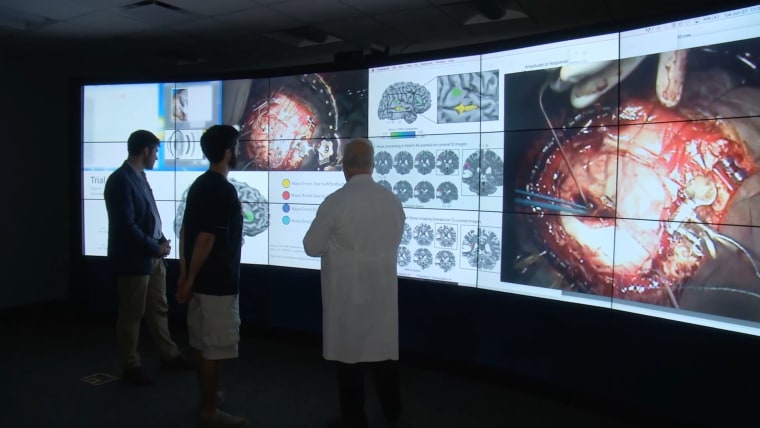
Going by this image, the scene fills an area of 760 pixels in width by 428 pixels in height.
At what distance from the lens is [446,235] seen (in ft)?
11.6

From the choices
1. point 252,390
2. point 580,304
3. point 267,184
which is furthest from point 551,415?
point 267,184

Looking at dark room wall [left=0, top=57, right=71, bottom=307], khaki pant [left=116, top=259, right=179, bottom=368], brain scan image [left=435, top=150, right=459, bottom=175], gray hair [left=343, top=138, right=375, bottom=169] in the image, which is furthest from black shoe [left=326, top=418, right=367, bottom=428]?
dark room wall [left=0, top=57, right=71, bottom=307]

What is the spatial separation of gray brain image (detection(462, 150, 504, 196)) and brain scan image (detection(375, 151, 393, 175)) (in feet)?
1.85

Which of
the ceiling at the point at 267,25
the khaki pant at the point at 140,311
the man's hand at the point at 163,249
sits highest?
the ceiling at the point at 267,25

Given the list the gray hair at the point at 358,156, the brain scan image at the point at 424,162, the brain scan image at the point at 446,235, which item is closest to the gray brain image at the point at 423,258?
the brain scan image at the point at 446,235

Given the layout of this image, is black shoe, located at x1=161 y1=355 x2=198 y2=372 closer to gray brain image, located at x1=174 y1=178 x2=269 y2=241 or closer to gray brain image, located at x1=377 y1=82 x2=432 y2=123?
gray brain image, located at x1=174 y1=178 x2=269 y2=241

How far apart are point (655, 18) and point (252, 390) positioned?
116 inches

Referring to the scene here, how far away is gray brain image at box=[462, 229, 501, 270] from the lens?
3.31 meters

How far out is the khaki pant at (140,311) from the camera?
3151mm

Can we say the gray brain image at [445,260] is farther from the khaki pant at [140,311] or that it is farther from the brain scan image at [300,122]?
the khaki pant at [140,311]

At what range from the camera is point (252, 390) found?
3.24 metres

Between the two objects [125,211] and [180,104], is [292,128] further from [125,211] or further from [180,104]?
[125,211]

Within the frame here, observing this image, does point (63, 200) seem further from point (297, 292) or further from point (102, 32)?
point (297, 292)

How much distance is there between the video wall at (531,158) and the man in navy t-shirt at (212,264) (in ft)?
4.93
